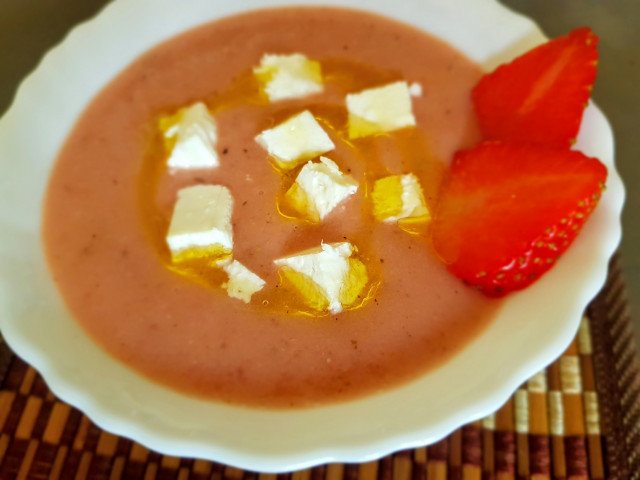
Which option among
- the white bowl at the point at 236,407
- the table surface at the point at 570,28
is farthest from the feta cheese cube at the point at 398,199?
the table surface at the point at 570,28

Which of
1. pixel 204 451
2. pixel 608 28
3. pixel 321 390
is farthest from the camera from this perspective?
pixel 608 28

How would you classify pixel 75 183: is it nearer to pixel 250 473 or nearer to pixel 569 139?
pixel 250 473

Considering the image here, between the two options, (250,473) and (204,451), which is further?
(250,473)

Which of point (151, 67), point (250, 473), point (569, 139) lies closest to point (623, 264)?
point (569, 139)

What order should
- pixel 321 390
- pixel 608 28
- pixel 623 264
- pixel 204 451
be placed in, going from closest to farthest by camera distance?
pixel 204 451
pixel 321 390
pixel 623 264
pixel 608 28

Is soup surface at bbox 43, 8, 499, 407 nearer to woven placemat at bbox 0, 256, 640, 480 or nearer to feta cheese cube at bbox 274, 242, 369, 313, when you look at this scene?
feta cheese cube at bbox 274, 242, 369, 313

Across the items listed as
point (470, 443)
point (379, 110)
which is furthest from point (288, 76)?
point (470, 443)
